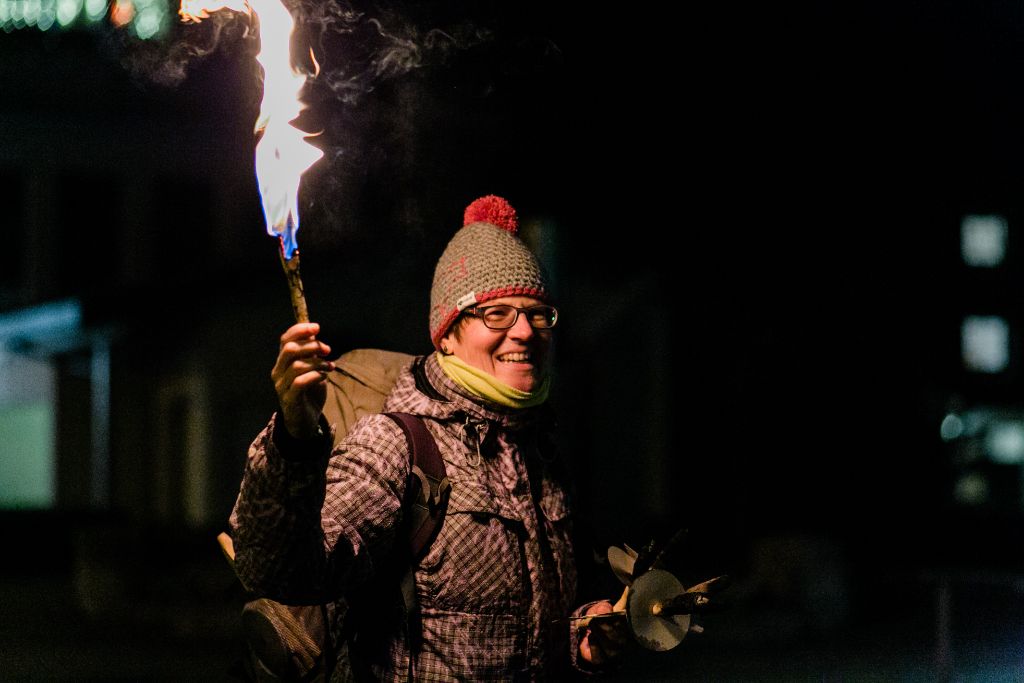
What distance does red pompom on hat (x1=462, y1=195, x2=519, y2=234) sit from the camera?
359 cm

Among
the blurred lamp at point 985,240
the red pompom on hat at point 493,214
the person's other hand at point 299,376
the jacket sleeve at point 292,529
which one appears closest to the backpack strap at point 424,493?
the jacket sleeve at point 292,529

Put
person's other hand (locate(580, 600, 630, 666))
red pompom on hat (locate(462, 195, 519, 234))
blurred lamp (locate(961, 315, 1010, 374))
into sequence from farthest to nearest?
blurred lamp (locate(961, 315, 1010, 374)), red pompom on hat (locate(462, 195, 519, 234)), person's other hand (locate(580, 600, 630, 666))

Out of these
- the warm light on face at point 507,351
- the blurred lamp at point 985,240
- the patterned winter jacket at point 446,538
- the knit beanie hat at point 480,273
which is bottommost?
the patterned winter jacket at point 446,538

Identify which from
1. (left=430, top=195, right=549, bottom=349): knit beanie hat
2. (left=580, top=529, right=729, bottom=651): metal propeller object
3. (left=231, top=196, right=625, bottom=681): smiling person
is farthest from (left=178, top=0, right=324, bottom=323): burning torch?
(left=580, top=529, right=729, bottom=651): metal propeller object

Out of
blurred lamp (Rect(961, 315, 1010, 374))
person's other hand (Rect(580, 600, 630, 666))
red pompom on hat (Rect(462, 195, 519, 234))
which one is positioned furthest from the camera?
blurred lamp (Rect(961, 315, 1010, 374))

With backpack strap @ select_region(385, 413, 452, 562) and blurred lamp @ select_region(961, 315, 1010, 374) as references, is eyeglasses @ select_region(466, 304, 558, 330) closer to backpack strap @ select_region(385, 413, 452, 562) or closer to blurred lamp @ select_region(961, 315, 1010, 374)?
backpack strap @ select_region(385, 413, 452, 562)

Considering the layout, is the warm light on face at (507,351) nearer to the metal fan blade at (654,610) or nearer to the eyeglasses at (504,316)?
the eyeglasses at (504,316)

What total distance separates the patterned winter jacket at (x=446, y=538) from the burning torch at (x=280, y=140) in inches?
14.6

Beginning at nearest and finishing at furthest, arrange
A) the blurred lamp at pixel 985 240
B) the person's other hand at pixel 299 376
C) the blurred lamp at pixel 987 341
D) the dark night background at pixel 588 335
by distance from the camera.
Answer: the person's other hand at pixel 299 376, the dark night background at pixel 588 335, the blurred lamp at pixel 987 341, the blurred lamp at pixel 985 240

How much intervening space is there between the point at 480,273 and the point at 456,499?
A: 62 cm

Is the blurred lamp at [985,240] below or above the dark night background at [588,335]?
above

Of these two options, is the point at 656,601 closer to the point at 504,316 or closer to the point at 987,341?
the point at 504,316

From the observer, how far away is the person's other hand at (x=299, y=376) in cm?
240

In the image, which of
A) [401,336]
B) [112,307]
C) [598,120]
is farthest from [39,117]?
[598,120]
